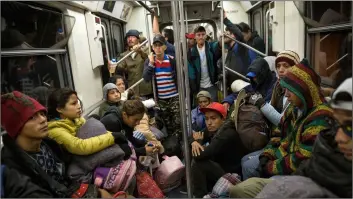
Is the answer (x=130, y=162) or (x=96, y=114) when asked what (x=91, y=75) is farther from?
(x=130, y=162)

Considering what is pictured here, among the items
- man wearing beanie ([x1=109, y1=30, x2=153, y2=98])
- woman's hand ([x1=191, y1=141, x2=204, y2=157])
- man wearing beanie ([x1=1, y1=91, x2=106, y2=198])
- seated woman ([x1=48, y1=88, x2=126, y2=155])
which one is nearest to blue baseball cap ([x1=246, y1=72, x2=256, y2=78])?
woman's hand ([x1=191, y1=141, x2=204, y2=157])

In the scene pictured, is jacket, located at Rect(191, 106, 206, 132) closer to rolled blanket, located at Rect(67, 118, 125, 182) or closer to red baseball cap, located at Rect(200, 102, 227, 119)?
red baseball cap, located at Rect(200, 102, 227, 119)

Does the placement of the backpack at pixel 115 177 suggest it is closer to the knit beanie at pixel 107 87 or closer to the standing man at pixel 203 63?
the knit beanie at pixel 107 87

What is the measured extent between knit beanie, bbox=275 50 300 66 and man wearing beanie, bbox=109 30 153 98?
895mm

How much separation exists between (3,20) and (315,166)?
1821 millimetres

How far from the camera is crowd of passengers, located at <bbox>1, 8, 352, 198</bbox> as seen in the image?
138 cm

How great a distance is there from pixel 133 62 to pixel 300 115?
3.69 ft

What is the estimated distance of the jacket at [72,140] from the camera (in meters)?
1.68

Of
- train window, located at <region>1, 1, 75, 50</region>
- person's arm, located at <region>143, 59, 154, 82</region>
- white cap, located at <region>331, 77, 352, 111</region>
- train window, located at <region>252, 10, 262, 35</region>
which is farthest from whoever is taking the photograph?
person's arm, located at <region>143, 59, 154, 82</region>

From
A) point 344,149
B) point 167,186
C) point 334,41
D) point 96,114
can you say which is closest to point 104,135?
point 96,114

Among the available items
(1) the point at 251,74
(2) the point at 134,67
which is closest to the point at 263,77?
(1) the point at 251,74

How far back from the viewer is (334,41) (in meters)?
1.53

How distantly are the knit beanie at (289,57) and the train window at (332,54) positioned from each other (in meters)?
0.11

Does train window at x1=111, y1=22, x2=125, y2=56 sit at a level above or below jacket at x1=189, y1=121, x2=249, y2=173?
above
